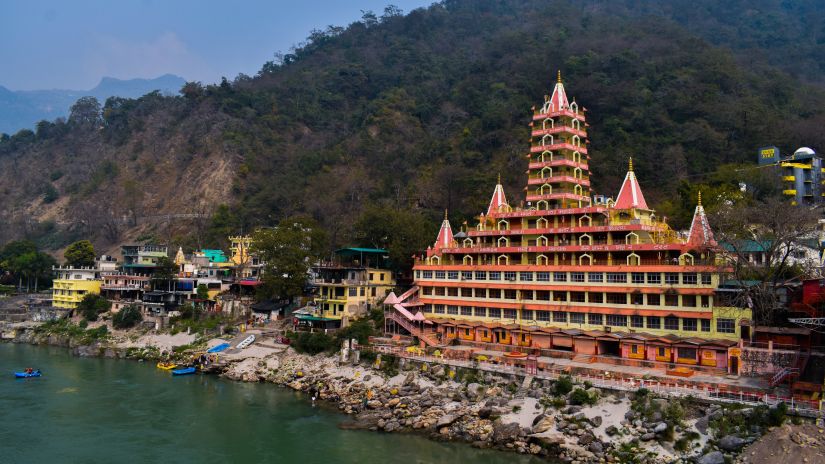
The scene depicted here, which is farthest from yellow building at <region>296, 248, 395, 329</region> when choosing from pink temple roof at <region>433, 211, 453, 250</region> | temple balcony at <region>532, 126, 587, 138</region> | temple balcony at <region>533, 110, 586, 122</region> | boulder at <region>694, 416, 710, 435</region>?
boulder at <region>694, 416, 710, 435</region>

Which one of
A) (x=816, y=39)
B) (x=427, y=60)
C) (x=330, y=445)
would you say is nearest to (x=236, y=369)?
(x=330, y=445)

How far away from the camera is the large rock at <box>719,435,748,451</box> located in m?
26.6

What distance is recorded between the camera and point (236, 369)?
4881cm

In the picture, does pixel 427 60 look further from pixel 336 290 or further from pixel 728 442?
pixel 728 442

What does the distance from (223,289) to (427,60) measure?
80.6 metres

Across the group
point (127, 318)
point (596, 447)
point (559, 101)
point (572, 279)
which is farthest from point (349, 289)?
point (596, 447)

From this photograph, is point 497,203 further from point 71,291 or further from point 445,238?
point 71,291

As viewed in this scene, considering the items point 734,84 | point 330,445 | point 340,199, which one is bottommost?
point 330,445

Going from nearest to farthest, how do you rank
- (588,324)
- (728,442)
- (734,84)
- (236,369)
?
(728,442) < (588,324) < (236,369) < (734,84)

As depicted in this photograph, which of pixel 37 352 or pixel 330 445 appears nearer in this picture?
pixel 330 445

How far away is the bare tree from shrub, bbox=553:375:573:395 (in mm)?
10025

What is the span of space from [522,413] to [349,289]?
23911mm

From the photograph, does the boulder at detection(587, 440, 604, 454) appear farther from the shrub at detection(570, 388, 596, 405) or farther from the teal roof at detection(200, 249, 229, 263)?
the teal roof at detection(200, 249, 229, 263)

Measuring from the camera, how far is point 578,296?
141ft
